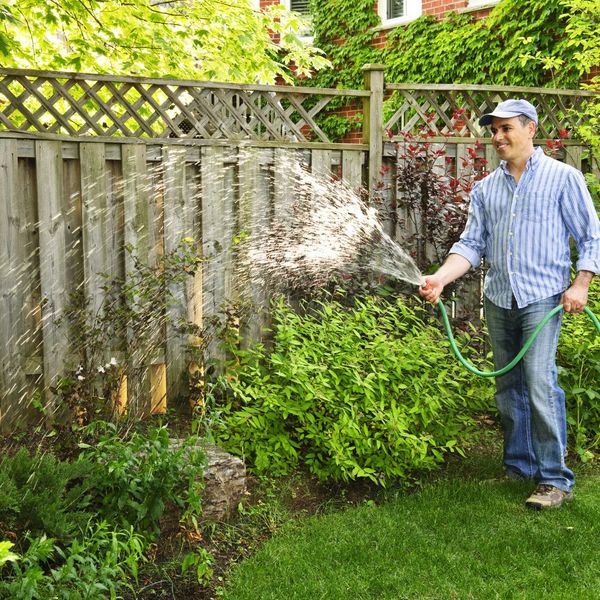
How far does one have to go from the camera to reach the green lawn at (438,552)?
11.1ft

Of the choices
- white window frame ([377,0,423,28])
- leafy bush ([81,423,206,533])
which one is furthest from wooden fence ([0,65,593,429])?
white window frame ([377,0,423,28])

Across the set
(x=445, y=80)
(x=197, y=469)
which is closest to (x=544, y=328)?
(x=197, y=469)

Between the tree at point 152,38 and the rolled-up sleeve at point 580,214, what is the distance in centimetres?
382

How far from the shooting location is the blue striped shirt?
4.07m

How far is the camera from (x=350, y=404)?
4453 millimetres

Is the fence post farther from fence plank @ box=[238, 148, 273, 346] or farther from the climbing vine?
the climbing vine

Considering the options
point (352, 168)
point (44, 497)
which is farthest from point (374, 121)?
point (44, 497)

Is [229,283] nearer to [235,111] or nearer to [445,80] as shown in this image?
[235,111]

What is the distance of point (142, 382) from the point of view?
535cm

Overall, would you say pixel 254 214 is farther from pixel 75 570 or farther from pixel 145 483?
pixel 75 570

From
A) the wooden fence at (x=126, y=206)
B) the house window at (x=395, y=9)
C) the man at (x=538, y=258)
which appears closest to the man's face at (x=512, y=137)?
the man at (x=538, y=258)

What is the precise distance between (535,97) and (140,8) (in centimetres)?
344

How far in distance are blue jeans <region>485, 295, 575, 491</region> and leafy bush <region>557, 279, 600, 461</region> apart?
577mm

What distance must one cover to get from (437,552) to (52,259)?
290 centimetres
